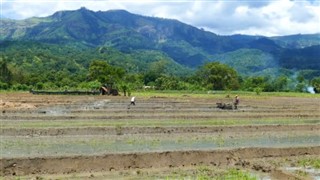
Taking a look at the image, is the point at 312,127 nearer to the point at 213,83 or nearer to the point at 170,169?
the point at 170,169

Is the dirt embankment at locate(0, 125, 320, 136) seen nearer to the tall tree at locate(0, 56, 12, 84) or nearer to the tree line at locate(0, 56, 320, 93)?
the tree line at locate(0, 56, 320, 93)

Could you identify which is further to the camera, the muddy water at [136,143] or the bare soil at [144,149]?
the muddy water at [136,143]

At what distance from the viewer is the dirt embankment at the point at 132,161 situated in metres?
13.8

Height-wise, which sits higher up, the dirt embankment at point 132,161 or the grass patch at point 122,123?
the grass patch at point 122,123

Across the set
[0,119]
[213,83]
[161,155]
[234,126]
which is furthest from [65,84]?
[161,155]

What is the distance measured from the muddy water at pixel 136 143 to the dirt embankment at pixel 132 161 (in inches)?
45.7

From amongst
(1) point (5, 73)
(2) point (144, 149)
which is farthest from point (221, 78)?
(2) point (144, 149)

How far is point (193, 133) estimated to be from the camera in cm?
2202

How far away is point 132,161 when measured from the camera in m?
14.8

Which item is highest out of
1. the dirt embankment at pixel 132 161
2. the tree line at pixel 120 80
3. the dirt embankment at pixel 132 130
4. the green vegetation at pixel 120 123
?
the tree line at pixel 120 80

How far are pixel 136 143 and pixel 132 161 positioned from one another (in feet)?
11.7

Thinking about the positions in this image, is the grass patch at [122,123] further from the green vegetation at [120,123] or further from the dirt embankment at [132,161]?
the dirt embankment at [132,161]

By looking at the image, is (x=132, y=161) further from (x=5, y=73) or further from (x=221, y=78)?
(x=221, y=78)

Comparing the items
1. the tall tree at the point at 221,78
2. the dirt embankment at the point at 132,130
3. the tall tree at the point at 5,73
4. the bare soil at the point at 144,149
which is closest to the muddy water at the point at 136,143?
the bare soil at the point at 144,149
